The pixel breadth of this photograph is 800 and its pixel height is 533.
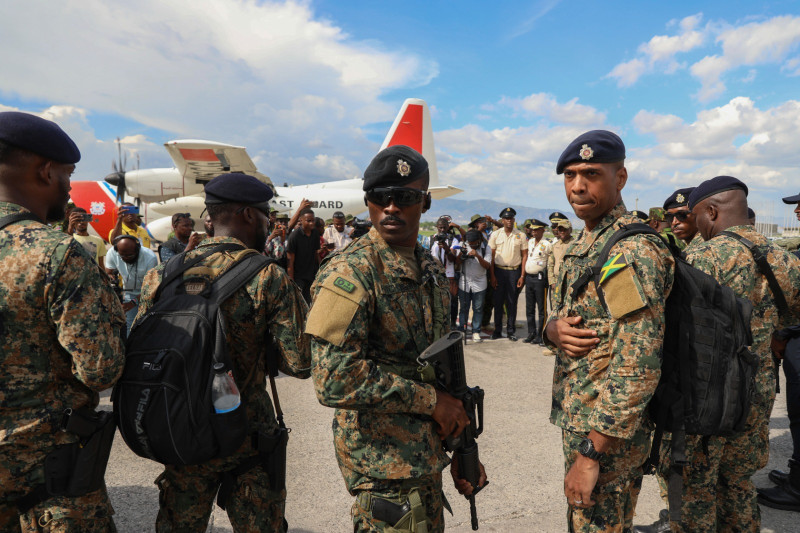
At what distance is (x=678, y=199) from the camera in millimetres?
3967

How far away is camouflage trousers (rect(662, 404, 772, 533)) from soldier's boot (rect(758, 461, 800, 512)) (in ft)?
3.31

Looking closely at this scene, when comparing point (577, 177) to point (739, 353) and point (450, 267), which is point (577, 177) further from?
point (450, 267)

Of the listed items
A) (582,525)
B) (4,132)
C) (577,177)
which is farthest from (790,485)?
(4,132)

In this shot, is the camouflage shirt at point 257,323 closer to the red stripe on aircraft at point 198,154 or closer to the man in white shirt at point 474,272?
the man in white shirt at point 474,272

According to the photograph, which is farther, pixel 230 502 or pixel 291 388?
pixel 291 388

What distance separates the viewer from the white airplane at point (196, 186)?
47.3ft

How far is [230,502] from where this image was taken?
6.04 feet

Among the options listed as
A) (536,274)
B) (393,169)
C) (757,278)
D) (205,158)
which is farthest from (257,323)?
(205,158)

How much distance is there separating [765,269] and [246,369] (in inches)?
106

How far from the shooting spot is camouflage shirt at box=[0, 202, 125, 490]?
139 cm

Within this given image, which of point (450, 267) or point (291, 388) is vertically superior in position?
point (450, 267)

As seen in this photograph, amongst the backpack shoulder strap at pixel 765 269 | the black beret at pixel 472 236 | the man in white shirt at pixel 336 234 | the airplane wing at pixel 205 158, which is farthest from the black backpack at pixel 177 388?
the airplane wing at pixel 205 158

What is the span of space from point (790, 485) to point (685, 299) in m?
2.51

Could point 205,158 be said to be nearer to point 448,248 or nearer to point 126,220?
point 126,220
